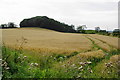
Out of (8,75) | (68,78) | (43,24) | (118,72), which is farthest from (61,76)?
(43,24)

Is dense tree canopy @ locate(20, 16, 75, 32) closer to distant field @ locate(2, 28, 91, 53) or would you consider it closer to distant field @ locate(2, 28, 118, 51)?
distant field @ locate(2, 28, 118, 51)

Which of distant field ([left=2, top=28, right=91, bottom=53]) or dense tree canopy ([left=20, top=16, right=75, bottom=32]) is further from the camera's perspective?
dense tree canopy ([left=20, top=16, right=75, bottom=32])


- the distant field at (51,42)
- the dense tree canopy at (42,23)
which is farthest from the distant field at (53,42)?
the dense tree canopy at (42,23)

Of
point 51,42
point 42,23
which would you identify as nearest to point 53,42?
point 51,42

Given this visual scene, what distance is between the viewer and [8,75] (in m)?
5.24

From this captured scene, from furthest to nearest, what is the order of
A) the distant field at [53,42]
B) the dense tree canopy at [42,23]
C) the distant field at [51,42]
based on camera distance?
the dense tree canopy at [42,23]
the distant field at [53,42]
the distant field at [51,42]

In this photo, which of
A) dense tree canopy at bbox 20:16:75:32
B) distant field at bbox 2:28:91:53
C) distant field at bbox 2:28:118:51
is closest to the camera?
distant field at bbox 2:28:91:53

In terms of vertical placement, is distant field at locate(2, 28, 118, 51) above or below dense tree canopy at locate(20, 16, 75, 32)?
below

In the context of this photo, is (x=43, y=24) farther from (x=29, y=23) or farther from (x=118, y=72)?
(x=118, y=72)

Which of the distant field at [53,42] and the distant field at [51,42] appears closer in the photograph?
the distant field at [51,42]

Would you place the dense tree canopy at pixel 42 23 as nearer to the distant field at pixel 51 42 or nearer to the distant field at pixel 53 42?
the distant field at pixel 53 42

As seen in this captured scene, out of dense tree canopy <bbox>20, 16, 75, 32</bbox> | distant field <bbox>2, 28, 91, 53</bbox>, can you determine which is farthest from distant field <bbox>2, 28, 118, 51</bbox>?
dense tree canopy <bbox>20, 16, 75, 32</bbox>

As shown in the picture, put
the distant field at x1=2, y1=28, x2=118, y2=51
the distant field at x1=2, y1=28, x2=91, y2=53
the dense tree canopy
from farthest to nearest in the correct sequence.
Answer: the dense tree canopy → the distant field at x1=2, y1=28, x2=118, y2=51 → the distant field at x1=2, y1=28, x2=91, y2=53

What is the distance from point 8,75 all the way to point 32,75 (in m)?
0.56
